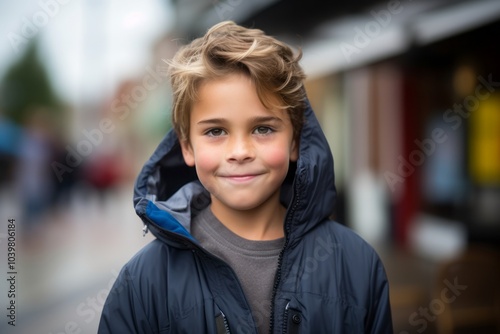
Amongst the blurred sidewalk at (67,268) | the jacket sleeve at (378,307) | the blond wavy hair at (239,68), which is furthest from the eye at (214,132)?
the blurred sidewalk at (67,268)

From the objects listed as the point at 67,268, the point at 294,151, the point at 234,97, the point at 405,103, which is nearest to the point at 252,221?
the point at 294,151

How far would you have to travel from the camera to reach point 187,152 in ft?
5.47

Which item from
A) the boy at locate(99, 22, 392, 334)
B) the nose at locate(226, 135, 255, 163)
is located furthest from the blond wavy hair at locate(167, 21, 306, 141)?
the nose at locate(226, 135, 255, 163)

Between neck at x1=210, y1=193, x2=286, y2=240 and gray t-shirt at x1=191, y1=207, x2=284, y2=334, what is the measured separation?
0.02 meters

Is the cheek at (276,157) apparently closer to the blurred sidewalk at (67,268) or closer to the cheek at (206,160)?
the cheek at (206,160)

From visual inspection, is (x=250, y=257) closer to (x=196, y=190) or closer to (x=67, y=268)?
(x=196, y=190)

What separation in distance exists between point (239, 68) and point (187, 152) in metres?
0.31

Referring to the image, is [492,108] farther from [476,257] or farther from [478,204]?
[476,257]

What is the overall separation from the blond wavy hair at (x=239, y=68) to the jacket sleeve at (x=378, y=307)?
0.49 m

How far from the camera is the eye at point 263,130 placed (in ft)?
4.98

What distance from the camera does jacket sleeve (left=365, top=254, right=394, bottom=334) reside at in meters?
1.58

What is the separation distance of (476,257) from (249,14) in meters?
3.04

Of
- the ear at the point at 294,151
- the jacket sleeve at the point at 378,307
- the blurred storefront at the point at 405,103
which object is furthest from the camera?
the blurred storefront at the point at 405,103

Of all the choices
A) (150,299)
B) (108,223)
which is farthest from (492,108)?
(108,223)
